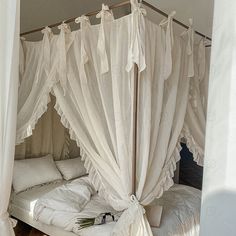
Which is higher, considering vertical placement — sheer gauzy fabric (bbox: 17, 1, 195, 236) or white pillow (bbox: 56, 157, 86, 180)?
sheer gauzy fabric (bbox: 17, 1, 195, 236)

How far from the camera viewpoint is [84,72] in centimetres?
213

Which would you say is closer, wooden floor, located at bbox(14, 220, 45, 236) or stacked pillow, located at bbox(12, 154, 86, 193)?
wooden floor, located at bbox(14, 220, 45, 236)

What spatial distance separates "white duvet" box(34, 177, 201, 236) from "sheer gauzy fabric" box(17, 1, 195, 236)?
351mm

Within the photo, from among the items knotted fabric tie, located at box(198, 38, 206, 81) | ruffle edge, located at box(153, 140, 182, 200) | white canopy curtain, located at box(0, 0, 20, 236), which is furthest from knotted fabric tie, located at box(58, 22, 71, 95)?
knotted fabric tie, located at box(198, 38, 206, 81)

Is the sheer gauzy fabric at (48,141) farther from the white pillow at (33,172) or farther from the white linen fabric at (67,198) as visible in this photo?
the white linen fabric at (67,198)

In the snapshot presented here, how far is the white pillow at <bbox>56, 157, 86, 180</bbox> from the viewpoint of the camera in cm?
346

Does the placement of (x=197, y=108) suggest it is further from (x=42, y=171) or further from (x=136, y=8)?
(x=42, y=171)

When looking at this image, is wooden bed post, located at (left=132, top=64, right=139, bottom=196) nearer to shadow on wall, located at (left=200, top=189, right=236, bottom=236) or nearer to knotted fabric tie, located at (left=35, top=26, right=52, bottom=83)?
knotted fabric tie, located at (left=35, top=26, right=52, bottom=83)

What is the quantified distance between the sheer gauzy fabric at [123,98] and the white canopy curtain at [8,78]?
0.70m

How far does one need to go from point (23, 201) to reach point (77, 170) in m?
0.88

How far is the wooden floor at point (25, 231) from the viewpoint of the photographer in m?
2.85

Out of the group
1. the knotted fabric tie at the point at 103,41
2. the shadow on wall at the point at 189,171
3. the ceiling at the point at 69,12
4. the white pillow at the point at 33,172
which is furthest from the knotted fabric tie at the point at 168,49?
the shadow on wall at the point at 189,171

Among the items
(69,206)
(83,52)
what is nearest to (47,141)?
(69,206)

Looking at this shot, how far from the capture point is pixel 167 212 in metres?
2.47
